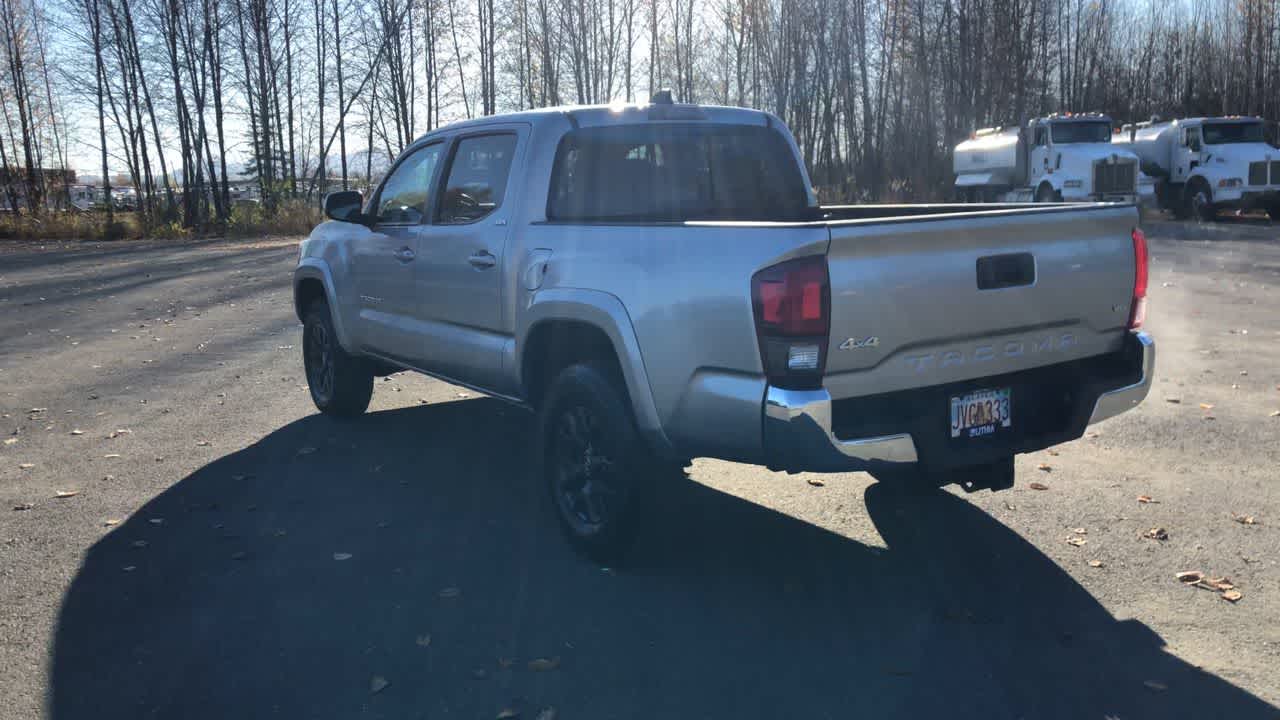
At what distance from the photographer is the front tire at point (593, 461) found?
4.40 metres

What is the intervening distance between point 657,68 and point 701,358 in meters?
43.4

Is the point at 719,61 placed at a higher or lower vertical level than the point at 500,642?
higher

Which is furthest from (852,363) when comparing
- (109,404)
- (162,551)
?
(109,404)

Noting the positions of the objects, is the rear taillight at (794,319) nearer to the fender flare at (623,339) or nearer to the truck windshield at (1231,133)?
the fender flare at (623,339)

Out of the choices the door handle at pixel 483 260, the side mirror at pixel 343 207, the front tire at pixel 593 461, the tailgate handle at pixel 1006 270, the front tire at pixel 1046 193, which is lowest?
the front tire at pixel 593 461

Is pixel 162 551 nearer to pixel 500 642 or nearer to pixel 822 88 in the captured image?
pixel 500 642

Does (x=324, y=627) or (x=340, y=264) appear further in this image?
(x=340, y=264)

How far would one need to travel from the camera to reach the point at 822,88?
144ft

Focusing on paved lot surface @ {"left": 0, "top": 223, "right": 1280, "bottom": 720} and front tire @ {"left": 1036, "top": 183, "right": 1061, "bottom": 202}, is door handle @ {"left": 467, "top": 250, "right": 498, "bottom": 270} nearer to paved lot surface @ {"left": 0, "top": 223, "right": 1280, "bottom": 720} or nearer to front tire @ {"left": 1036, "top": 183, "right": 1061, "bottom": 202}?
paved lot surface @ {"left": 0, "top": 223, "right": 1280, "bottom": 720}

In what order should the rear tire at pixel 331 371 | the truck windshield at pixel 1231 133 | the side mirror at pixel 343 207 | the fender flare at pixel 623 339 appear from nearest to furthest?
the fender flare at pixel 623 339 → the side mirror at pixel 343 207 → the rear tire at pixel 331 371 → the truck windshield at pixel 1231 133

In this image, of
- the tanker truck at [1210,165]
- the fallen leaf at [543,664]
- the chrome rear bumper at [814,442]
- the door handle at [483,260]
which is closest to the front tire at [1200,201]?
the tanker truck at [1210,165]

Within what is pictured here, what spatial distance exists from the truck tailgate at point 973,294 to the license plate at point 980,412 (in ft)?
0.30

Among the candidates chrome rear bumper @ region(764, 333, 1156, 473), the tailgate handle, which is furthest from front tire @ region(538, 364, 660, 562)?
the tailgate handle

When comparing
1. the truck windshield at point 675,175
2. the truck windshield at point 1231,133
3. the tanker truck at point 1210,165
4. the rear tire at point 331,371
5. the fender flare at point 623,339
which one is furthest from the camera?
the truck windshield at point 1231,133
